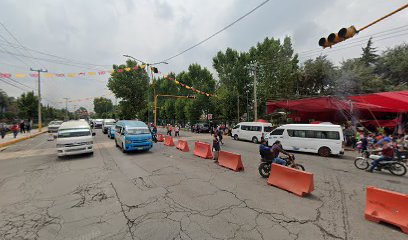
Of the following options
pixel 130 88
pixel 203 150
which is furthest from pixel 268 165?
pixel 130 88

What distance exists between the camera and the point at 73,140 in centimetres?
1080

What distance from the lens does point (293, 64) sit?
3155 cm

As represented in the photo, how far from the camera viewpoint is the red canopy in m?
15.7

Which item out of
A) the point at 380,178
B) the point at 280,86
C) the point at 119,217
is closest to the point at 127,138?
the point at 119,217

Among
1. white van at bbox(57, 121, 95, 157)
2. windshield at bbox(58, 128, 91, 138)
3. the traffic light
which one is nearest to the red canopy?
the traffic light

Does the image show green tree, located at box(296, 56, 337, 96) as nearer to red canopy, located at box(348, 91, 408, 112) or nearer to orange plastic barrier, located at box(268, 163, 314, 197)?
red canopy, located at box(348, 91, 408, 112)

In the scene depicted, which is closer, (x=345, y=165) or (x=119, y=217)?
(x=119, y=217)

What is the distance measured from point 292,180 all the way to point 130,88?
4412cm

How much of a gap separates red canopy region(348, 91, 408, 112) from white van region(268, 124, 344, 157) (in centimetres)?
889

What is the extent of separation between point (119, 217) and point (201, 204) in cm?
207

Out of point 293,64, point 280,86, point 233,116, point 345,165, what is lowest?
point 345,165

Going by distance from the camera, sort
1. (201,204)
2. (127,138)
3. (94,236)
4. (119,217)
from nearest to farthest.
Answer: (94,236), (119,217), (201,204), (127,138)

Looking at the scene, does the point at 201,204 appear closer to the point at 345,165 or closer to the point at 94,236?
the point at 94,236

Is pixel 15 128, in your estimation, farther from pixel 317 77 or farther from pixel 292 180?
pixel 317 77
